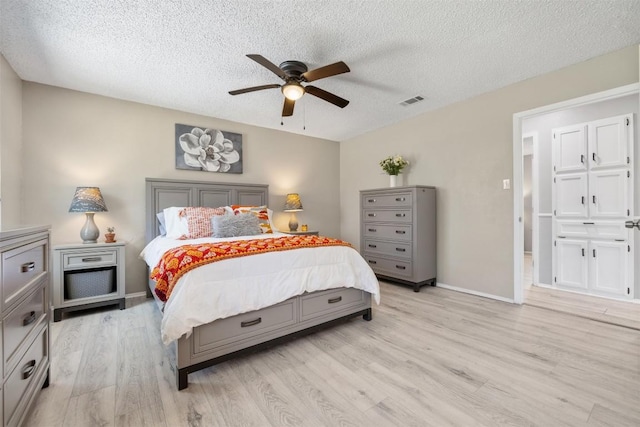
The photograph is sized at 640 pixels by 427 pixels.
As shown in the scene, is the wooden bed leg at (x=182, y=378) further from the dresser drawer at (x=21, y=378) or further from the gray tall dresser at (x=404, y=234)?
the gray tall dresser at (x=404, y=234)

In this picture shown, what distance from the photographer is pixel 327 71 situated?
7.40ft

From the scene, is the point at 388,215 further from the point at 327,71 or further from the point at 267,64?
the point at 267,64

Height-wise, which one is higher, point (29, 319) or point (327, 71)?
point (327, 71)

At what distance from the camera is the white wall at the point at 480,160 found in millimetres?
2716

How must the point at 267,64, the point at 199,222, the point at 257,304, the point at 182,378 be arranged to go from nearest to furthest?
the point at 182,378
the point at 257,304
the point at 267,64
the point at 199,222

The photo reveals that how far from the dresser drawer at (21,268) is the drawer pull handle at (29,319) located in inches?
6.3

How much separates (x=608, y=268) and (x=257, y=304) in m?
4.15

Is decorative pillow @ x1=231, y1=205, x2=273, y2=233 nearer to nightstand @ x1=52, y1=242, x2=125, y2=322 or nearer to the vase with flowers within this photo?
nightstand @ x1=52, y1=242, x2=125, y2=322

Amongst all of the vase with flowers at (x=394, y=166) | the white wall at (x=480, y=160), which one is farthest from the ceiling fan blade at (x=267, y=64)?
the white wall at (x=480, y=160)

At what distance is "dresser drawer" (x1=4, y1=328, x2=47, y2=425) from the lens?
1142 millimetres

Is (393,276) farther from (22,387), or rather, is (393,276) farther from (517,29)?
(22,387)

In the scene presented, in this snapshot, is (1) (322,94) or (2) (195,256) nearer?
(2) (195,256)

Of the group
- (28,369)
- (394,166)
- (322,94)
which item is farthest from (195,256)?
(394,166)

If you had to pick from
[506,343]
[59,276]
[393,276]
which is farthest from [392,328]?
[59,276]
